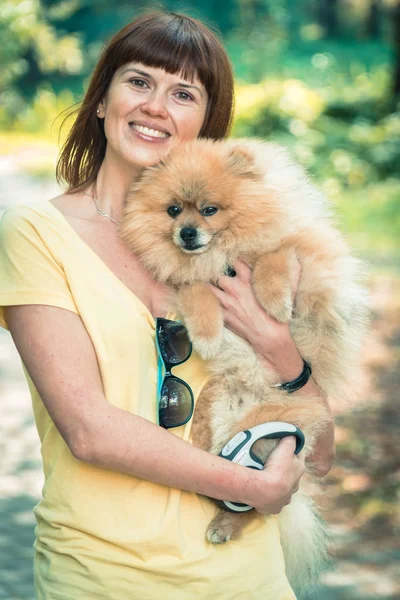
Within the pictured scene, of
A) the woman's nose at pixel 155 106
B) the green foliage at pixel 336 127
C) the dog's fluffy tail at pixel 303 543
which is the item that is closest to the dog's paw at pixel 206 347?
the dog's fluffy tail at pixel 303 543

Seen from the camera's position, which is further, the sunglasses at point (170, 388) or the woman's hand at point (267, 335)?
the woman's hand at point (267, 335)

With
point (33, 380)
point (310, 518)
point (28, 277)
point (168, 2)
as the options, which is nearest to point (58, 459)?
point (33, 380)

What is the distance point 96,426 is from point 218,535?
1.17 ft

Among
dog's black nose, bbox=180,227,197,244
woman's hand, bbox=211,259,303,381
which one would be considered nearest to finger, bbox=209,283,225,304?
woman's hand, bbox=211,259,303,381

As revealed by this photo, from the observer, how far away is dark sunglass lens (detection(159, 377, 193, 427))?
5.57 feet

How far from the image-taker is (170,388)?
5.63 ft

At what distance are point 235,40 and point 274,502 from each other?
6.36 m

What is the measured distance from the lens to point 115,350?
1.66 metres

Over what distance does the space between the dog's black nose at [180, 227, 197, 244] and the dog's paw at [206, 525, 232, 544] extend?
0.85m

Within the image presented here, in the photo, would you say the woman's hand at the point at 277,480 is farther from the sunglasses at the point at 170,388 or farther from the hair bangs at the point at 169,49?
the hair bangs at the point at 169,49

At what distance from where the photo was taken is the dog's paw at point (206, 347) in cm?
194

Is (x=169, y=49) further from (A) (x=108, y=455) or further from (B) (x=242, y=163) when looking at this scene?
(A) (x=108, y=455)

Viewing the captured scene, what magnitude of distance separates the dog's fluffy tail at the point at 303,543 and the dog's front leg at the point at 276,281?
0.50 metres

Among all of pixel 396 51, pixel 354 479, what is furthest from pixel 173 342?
pixel 396 51
